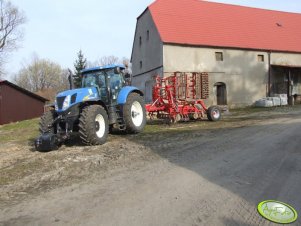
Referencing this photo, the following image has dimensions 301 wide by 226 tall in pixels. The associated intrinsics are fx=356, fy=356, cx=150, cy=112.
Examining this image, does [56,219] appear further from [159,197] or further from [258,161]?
[258,161]

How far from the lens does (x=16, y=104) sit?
1124 inches

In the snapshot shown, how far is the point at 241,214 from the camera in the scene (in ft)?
14.8

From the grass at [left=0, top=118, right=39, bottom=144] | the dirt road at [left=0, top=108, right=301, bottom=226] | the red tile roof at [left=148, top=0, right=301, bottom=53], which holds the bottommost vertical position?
the dirt road at [left=0, top=108, right=301, bottom=226]

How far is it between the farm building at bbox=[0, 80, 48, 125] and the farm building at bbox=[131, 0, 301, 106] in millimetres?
8965

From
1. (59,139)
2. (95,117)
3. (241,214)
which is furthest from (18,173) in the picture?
(241,214)

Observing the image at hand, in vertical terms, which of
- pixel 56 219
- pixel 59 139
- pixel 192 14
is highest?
pixel 192 14

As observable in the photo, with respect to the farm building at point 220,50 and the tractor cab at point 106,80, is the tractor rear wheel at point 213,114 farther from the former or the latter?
the farm building at point 220,50

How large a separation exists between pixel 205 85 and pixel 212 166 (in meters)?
9.64

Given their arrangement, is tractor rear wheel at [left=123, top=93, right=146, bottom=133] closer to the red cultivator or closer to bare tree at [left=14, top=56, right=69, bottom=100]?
the red cultivator

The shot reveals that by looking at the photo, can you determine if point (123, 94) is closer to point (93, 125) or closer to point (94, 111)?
point (94, 111)

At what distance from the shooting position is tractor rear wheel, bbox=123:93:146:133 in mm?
10984

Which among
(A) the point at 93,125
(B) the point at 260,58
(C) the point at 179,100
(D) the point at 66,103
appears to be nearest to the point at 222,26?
(B) the point at 260,58

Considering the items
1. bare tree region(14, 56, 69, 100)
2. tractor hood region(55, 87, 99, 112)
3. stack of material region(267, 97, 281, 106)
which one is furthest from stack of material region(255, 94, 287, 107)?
bare tree region(14, 56, 69, 100)

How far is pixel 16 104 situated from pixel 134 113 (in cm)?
1971
